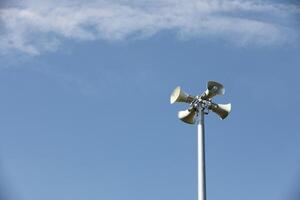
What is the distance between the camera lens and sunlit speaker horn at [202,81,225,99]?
126ft

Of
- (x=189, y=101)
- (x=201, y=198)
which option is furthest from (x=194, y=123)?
(x=201, y=198)

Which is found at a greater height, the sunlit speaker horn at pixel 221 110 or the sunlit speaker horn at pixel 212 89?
the sunlit speaker horn at pixel 212 89

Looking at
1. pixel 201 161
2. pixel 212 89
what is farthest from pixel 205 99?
pixel 201 161

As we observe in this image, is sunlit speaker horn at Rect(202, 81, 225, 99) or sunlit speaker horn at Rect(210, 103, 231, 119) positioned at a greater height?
sunlit speaker horn at Rect(202, 81, 225, 99)

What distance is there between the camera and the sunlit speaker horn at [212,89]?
38531mm

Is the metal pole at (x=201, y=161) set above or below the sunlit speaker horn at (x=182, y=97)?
below

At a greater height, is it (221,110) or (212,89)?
(212,89)

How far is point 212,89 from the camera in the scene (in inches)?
1519

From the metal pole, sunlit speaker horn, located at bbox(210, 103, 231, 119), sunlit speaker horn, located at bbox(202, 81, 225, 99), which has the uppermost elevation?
sunlit speaker horn, located at bbox(202, 81, 225, 99)

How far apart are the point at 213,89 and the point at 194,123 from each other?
4.81ft

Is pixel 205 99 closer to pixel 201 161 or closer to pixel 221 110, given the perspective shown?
pixel 221 110

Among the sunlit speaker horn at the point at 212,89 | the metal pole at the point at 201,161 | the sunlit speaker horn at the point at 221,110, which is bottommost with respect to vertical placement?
the metal pole at the point at 201,161

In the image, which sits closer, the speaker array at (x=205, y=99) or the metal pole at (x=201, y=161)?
the metal pole at (x=201, y=161)

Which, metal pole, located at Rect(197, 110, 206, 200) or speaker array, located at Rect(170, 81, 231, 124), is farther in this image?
speaker array, located at Rect(170, 81, 231, 124)
